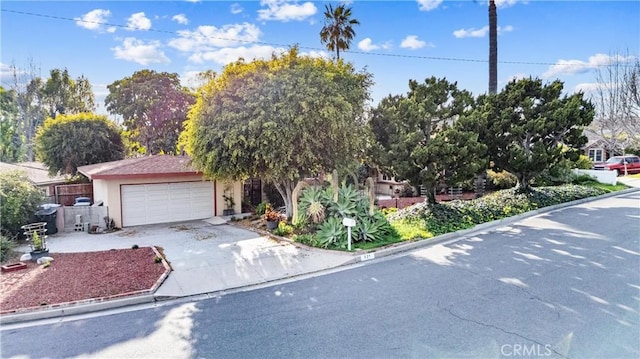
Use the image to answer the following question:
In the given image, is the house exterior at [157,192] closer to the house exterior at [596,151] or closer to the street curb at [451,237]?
the street curb at [451,237]

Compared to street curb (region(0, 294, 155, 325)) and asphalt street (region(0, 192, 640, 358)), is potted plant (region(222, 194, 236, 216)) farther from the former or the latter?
street curb (region(0, 294, 155, 325))

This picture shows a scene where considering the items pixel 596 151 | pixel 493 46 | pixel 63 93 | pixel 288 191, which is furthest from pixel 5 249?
pixel 596 151

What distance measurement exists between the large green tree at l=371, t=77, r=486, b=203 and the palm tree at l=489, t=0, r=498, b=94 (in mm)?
4393

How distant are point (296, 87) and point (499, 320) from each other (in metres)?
8.36

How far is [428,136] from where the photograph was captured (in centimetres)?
1412

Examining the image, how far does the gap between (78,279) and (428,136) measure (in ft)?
38.6

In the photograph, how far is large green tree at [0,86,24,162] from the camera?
117 ft

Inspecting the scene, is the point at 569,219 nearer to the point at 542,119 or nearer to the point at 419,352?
the point at 542,119

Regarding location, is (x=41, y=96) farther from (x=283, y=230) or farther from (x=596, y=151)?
(x=596, y=151)

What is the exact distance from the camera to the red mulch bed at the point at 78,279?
23.0ft

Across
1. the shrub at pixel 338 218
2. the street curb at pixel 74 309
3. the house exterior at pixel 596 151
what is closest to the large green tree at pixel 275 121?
the shrub at pixel 338 218

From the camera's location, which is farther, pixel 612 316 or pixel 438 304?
pixel 438 304

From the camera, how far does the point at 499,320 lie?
595cm

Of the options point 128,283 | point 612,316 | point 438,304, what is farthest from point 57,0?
point 612,316
